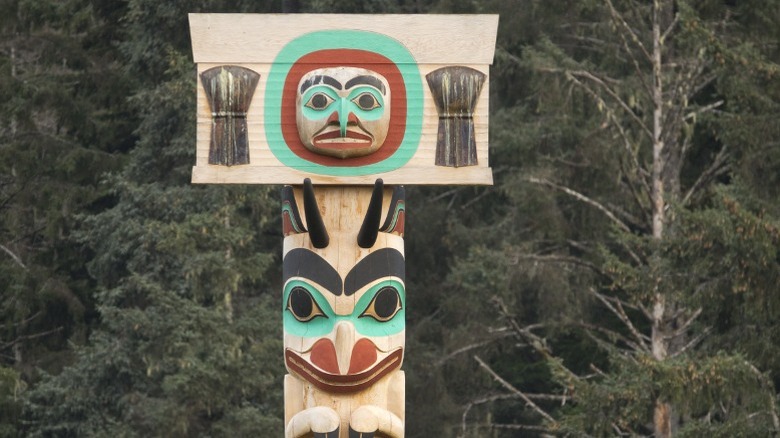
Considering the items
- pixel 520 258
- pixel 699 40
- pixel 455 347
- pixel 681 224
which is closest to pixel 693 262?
pixel 681 224

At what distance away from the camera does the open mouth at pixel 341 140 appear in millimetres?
12695

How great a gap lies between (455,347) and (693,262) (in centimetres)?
722

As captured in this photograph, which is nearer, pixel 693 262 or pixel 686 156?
pixel 693 262

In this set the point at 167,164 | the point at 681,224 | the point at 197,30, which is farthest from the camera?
the point at 167,164

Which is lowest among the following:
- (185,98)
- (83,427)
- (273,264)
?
(83,427)

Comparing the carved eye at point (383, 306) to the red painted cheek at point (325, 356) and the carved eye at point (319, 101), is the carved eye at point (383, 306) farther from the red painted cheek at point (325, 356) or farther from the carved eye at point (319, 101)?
the carved eye at point (319, 101)

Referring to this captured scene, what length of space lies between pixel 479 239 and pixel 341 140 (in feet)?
48.7

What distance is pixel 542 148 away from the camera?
26156 millimetres

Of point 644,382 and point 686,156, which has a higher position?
point 686,156

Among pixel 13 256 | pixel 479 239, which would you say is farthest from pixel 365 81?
pixel 13 256

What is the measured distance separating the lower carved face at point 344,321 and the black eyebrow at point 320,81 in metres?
1.07

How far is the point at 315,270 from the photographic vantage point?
12.9m

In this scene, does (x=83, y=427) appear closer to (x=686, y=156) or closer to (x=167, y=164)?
(x=167, y=164)

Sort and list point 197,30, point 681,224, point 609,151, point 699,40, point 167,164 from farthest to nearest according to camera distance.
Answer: point 167,164 → point 609,151 → point 699,40 → point 681,224 → point 197,30
